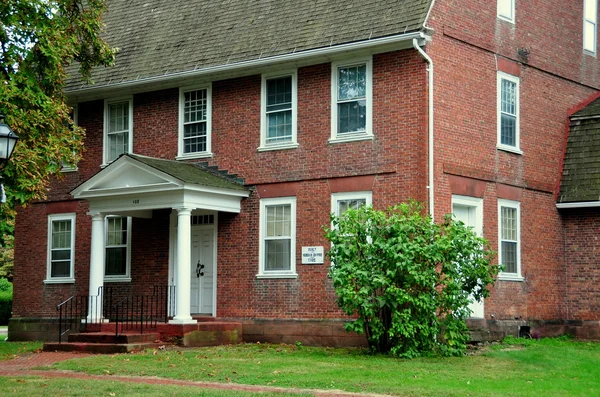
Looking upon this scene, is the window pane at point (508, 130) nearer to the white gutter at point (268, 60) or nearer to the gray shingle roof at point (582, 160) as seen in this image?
the gray shingle roof at point (582, 160)

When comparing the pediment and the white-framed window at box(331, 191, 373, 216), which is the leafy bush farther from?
the white-framed window at box(331, 191, 373, 216)

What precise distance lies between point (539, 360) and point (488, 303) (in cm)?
374

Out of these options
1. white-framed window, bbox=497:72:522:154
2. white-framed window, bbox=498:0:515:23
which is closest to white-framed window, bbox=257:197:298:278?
white-framed window, bbox=497:72:522:154

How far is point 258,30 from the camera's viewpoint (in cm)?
2323

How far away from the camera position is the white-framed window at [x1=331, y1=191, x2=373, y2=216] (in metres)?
21.1

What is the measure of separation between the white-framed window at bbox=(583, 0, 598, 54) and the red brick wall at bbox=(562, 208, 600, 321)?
4.63 m

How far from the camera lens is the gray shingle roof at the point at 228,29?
829 inches

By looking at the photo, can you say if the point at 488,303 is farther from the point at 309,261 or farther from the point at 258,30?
the point at 258,30

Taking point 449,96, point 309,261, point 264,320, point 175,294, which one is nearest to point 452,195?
point 449,96

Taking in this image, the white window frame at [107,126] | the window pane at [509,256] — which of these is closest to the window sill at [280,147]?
the white window frame at [107,126]

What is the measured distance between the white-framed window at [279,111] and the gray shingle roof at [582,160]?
22.8 ft

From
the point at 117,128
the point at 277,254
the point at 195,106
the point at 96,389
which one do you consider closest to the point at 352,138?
the point at 277,254

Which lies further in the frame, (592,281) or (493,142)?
(592,281)

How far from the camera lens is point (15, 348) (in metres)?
22.9
